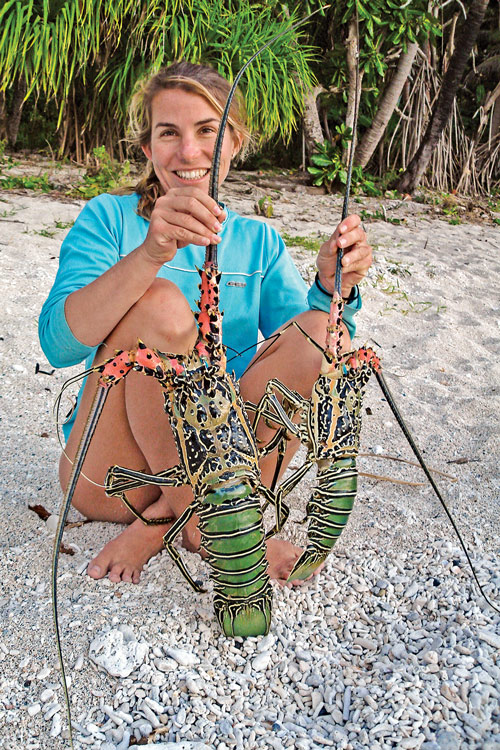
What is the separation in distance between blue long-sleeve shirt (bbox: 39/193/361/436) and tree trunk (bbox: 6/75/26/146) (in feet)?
20.1

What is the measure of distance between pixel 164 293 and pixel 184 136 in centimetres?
66

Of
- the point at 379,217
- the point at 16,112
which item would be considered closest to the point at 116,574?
the point at 379,217

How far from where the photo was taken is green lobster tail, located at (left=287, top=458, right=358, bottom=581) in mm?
1904

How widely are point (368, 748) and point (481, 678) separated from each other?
37 cm

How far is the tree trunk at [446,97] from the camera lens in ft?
24.0

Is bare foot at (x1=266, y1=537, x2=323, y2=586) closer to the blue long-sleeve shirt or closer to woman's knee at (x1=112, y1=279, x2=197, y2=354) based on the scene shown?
the blue long-sleeve shirt

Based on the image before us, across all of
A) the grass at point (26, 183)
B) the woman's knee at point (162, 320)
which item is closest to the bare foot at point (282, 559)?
the woman's knee at point (162, 320)

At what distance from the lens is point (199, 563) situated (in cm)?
229

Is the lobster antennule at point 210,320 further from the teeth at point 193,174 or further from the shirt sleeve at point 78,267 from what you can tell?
the teeth at point 193,174

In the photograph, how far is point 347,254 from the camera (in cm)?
192

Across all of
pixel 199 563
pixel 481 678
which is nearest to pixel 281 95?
pixel 199 563

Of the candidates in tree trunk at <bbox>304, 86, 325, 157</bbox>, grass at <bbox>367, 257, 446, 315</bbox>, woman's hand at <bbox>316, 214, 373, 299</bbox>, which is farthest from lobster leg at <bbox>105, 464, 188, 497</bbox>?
tree trunk at <bbox>304, 86, 325, 157</bbox>

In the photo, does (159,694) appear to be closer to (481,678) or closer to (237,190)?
(481,678)

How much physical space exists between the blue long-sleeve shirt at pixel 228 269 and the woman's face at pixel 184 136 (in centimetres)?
23
